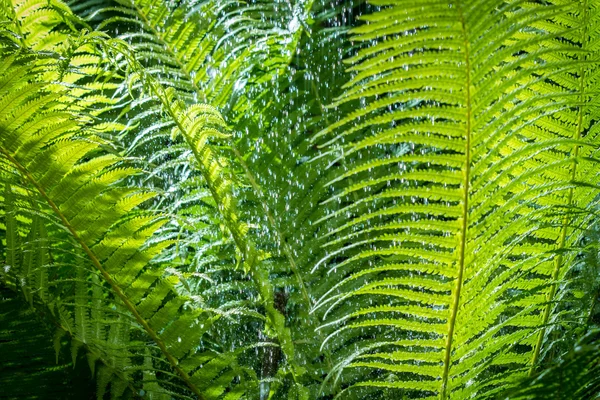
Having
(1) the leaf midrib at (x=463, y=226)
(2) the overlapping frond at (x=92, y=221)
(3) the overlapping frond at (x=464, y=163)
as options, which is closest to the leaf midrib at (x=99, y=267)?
(2) the overlapping frond at (x=92, y=221)

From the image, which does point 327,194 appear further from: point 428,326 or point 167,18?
point 428,326

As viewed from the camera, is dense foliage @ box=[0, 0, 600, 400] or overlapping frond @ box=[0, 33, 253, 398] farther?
overlapping frond @ box=[0, 33, 253, 398]

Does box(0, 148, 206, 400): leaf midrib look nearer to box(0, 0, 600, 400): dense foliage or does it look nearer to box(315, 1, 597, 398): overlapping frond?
A: box(0, 0, 600, 400): dense foliage

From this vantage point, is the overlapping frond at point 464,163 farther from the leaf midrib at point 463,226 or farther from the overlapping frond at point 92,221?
the overlapping frond at point 92,221

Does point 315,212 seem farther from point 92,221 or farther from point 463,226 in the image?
point 463,226

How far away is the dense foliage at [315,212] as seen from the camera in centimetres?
83

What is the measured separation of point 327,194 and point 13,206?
115 centimetres

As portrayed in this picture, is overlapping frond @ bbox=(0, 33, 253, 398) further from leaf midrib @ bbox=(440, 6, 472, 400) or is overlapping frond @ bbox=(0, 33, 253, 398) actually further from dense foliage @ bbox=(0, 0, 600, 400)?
leaf midrib @ bbox=(440, 6, 472, 400)

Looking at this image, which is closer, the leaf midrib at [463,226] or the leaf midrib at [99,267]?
the leaf midrib at [463,226]

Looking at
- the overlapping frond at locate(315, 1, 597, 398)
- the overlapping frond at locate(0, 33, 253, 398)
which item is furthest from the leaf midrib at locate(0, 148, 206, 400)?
the overlapping frond at locate(315, 1, 597, 398)

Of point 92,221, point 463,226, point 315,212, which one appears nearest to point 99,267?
point 92,221

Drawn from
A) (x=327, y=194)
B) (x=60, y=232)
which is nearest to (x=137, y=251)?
(x=60, y=232)

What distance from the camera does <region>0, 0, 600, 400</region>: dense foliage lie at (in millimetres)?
833

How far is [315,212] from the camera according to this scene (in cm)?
179
